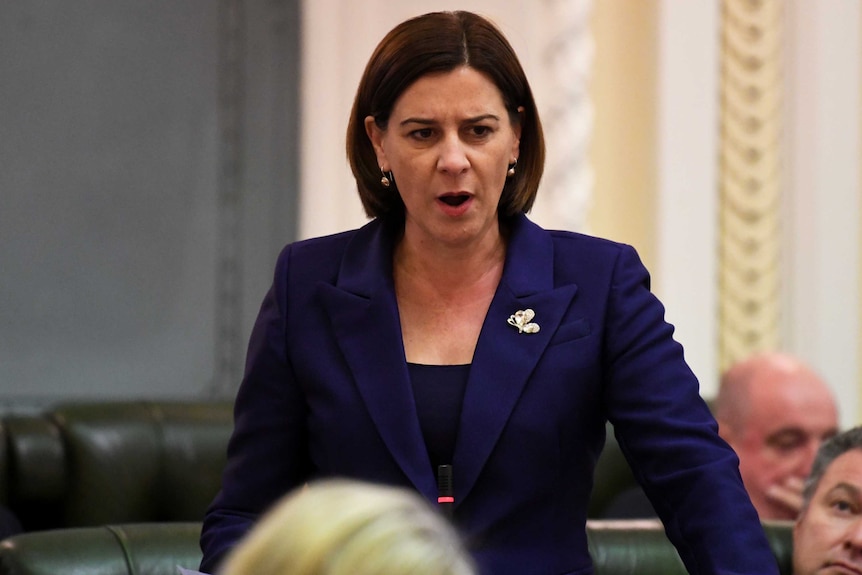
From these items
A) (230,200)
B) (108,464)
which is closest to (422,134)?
(108,464)

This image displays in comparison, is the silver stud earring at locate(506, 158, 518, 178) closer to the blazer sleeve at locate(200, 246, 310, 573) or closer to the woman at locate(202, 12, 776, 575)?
the woman at locate(202, 12, 776, 575)

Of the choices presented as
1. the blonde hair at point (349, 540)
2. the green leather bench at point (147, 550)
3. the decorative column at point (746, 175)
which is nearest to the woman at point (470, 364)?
the green leather bench at point (147, 550)

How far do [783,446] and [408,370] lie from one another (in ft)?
7.06

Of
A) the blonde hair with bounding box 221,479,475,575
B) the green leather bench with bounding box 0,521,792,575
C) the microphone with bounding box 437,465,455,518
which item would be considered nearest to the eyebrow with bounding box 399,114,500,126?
the microphone with bounding box 437,465,455,518

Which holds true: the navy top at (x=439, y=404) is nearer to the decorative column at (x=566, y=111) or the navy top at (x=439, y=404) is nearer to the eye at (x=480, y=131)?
the eye at (x=480, y=131)

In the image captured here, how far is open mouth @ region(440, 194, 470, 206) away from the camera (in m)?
2.24

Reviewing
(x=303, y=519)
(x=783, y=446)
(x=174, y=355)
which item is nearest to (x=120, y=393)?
(x=174, y=355)

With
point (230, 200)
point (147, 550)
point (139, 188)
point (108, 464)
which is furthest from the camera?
point (230, 200)

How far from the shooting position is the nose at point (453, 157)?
7.18 feet

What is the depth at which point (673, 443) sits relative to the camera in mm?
2127

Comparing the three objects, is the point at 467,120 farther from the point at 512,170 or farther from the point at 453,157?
the point at 512,170

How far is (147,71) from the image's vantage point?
16.0 feet

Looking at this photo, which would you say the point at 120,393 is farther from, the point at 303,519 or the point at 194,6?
the point at 303,519

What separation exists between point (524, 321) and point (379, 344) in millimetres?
218
